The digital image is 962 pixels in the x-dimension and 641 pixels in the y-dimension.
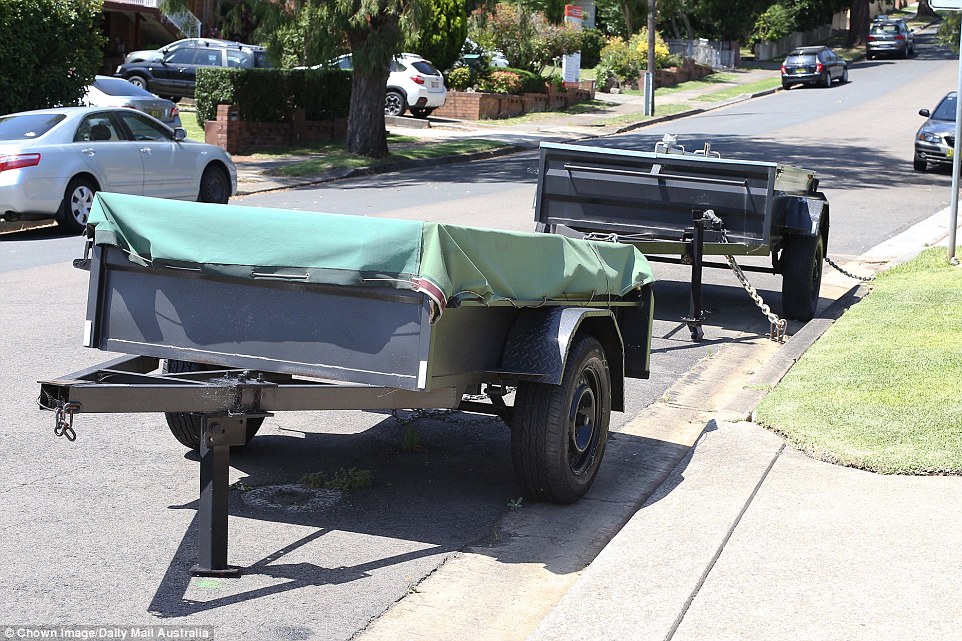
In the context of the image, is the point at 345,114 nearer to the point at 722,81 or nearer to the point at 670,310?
the point at 670,310

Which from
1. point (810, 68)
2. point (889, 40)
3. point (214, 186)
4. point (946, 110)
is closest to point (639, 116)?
point (946, 110)

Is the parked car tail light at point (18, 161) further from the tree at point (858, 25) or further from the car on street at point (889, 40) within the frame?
the tree at point (858, 25)

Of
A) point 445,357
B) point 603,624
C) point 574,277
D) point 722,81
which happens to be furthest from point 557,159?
point 722,81

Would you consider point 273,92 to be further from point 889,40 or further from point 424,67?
point 889,40

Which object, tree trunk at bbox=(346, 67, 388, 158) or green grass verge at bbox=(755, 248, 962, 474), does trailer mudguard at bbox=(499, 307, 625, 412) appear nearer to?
green grass verge at bbox=(755, 248, 962, 474)

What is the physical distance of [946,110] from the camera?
26578mm

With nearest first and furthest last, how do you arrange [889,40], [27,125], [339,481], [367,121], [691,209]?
[339,481], [691,209], [27,125], [367,121], [889,40]

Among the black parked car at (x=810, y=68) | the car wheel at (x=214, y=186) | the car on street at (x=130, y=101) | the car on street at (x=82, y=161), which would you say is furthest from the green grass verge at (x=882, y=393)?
the black parked car at (x=810, y=68)

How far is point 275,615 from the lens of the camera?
469cm

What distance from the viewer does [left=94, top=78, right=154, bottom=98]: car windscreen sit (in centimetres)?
2637

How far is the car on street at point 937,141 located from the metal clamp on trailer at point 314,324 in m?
21.4

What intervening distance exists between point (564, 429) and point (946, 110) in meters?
23.4

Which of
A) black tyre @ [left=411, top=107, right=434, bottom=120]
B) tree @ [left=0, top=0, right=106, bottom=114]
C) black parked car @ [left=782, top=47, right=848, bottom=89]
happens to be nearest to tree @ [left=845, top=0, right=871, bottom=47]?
black parked car @ [left=782, top=47, right=848, bottom=89]

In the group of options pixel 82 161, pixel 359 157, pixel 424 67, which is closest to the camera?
pixel 82 161
